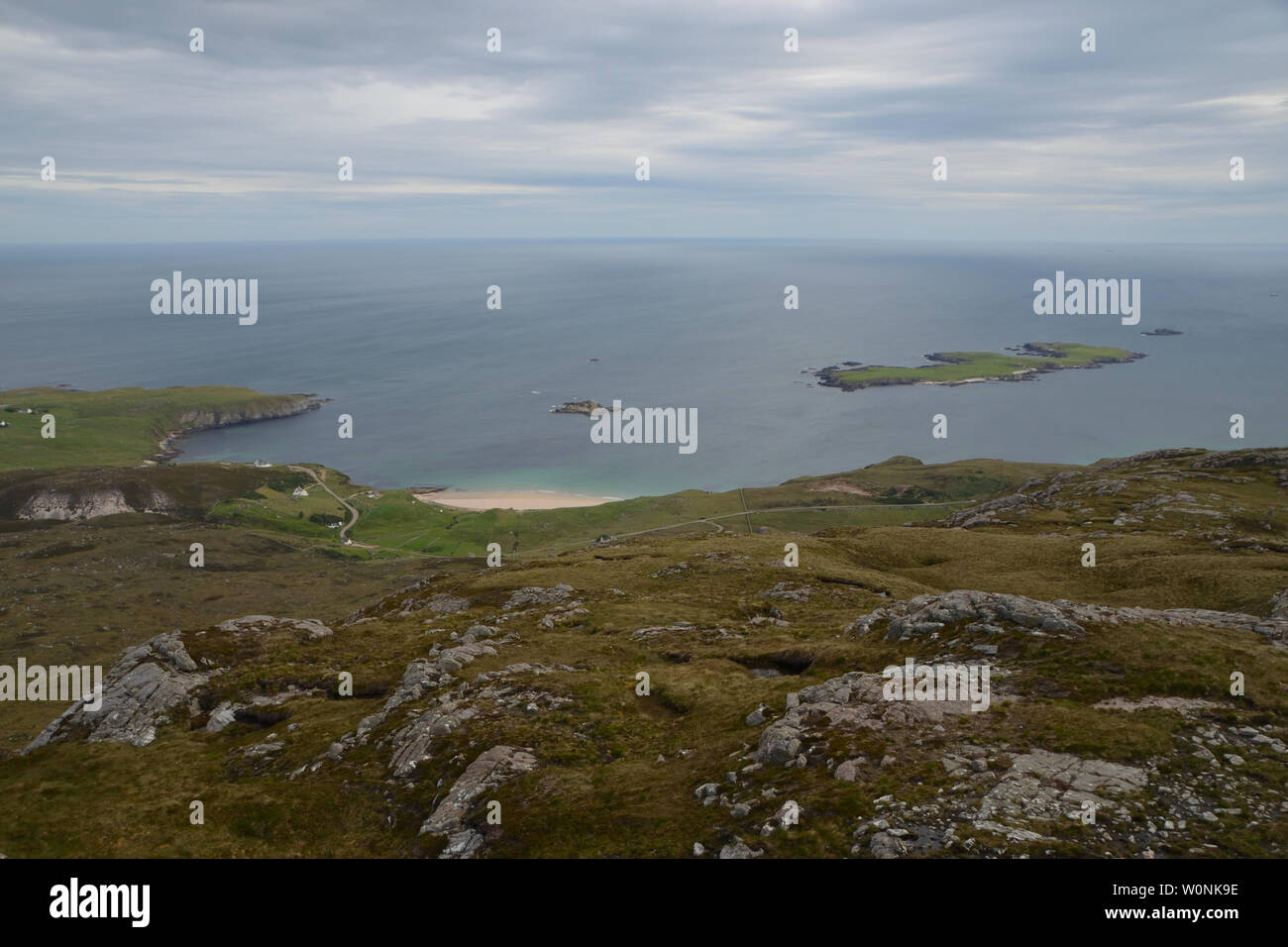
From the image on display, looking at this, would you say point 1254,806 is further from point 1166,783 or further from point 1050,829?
point 1050,829

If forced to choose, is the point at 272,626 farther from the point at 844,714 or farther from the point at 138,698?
the point at 844,714

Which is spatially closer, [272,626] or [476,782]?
[476,782]

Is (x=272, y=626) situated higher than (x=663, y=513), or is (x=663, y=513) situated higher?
(x=663, y=513)

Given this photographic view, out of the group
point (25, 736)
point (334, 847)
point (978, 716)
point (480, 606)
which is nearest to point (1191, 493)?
point (978, 716)

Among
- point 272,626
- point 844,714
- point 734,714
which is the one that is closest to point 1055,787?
point 844,714

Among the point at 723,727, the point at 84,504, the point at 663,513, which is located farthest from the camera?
the point at 84,504

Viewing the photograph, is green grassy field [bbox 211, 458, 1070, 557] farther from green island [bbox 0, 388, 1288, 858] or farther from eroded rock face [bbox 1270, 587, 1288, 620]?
eroded rock face [bbox 1270, 587, 1288, 620]

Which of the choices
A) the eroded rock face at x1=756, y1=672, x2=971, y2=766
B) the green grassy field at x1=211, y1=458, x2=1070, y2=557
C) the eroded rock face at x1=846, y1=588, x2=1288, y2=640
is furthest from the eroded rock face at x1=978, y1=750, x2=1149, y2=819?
the green grassy field at x1=211, y1=458, x2=1070, y2=557
